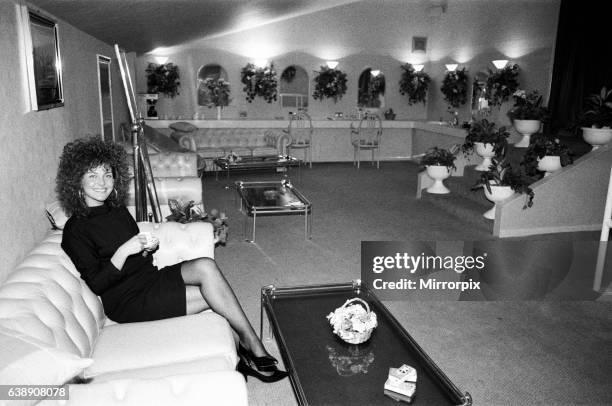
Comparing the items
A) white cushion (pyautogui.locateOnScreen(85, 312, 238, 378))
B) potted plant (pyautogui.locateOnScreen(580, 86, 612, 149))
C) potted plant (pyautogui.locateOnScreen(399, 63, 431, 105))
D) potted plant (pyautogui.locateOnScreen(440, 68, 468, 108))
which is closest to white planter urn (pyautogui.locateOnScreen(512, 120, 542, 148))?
potted plant (pyautogui.locateOnScreen(580, 86, 612, 149))

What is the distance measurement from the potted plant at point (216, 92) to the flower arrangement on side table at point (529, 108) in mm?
5294

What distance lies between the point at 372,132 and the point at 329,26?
2.32m

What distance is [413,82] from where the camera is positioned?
1031 cm

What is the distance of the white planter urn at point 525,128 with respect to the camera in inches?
263

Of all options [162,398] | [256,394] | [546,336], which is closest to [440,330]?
[546,336]

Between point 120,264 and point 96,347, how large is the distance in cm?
35

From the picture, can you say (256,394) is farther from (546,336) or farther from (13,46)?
(13,46)

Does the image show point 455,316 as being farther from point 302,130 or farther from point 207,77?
point 207,77

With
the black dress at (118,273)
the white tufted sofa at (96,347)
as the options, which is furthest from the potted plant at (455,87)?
the black dress at (118,273)

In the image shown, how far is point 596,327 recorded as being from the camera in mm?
3045

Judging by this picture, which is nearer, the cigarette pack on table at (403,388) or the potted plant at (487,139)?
the cigarette pack on table at (403,388)

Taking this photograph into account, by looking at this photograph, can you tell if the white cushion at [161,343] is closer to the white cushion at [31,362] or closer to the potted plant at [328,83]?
the white cushion at [31,362]

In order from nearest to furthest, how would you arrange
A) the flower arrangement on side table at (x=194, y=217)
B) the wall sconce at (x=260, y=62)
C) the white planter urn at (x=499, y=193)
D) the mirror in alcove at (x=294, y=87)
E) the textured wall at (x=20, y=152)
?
the textured wall at (x=20, y=152) → the flower arrangement on side table at (x=194, y=217) → the white planter urn at (x=499, y=193) → the wall sconce at (x=260, y=62) → the mirror in alcove at (x=294, y=87)

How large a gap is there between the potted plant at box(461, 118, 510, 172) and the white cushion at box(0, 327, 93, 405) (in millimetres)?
5449
